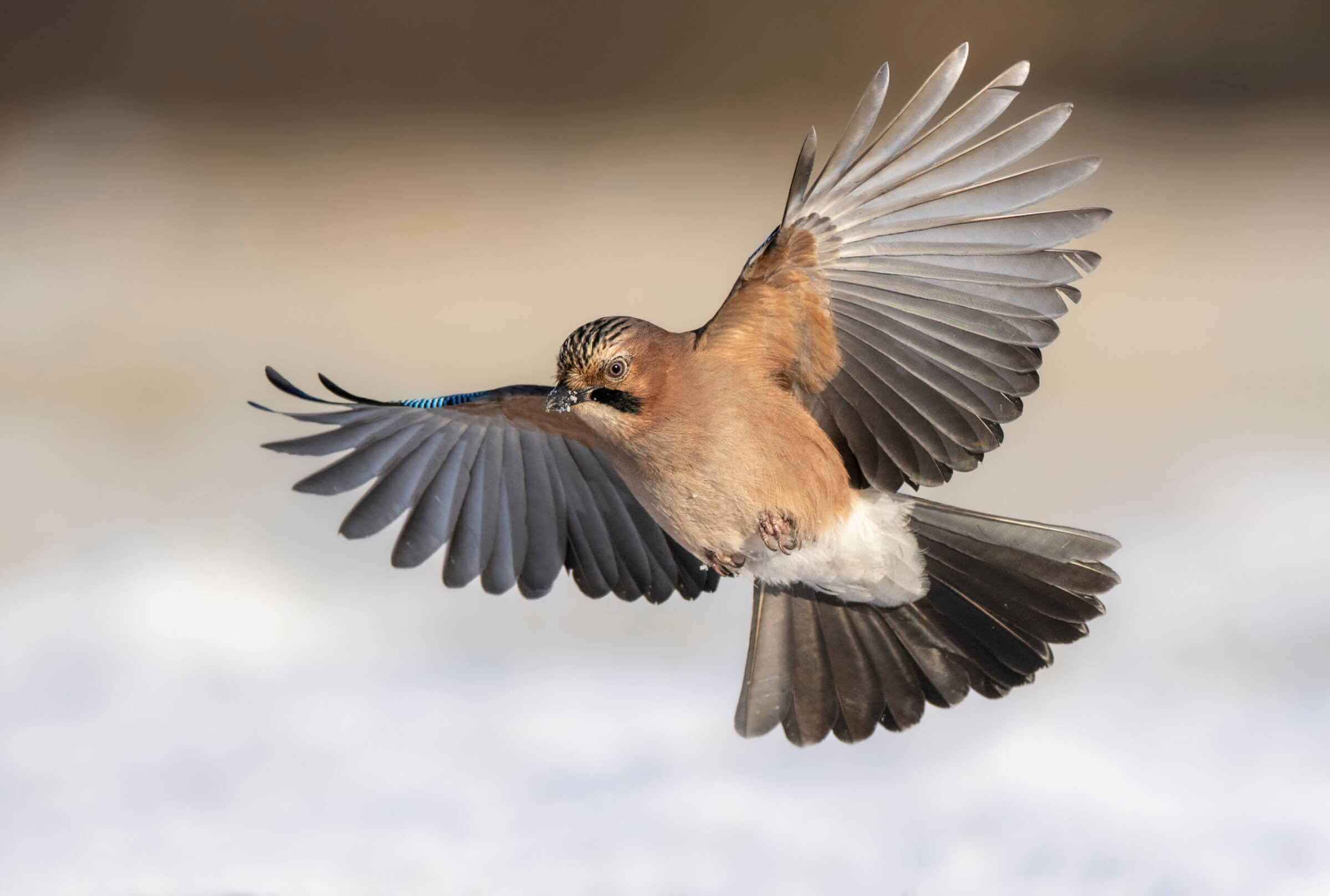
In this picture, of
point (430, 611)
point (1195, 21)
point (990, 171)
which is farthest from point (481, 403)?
point (1195, 21)

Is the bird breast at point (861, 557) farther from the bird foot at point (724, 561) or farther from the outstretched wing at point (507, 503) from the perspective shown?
the outstretched wing at point (507, 503)

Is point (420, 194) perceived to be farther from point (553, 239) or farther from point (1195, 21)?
point (1195, 21)

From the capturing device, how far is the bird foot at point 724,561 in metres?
2.62

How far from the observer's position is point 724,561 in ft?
8.69

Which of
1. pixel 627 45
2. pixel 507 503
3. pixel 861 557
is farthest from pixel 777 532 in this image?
pixel 627 45

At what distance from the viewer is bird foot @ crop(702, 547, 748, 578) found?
8.61 ft

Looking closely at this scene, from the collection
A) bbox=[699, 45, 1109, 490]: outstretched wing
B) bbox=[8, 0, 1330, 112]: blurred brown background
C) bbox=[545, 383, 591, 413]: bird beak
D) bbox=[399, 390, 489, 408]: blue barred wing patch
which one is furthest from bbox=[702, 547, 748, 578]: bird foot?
bbox=[8, 0, 1330, 112]: blurred brown background

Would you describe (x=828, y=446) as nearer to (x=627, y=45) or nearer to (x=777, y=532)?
(x=777, y=532)

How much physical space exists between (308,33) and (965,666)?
4361mm

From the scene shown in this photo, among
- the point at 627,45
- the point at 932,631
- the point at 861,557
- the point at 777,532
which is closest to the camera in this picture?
the point at 777,532

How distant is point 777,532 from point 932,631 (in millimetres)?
557

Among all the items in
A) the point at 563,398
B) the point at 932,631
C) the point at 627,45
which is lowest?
the point at 932,631

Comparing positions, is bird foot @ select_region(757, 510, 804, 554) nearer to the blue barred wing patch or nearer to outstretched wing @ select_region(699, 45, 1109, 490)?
outstretched wing @ select_region(699, 45, 1109, 490)

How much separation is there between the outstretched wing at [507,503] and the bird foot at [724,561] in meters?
0.38
